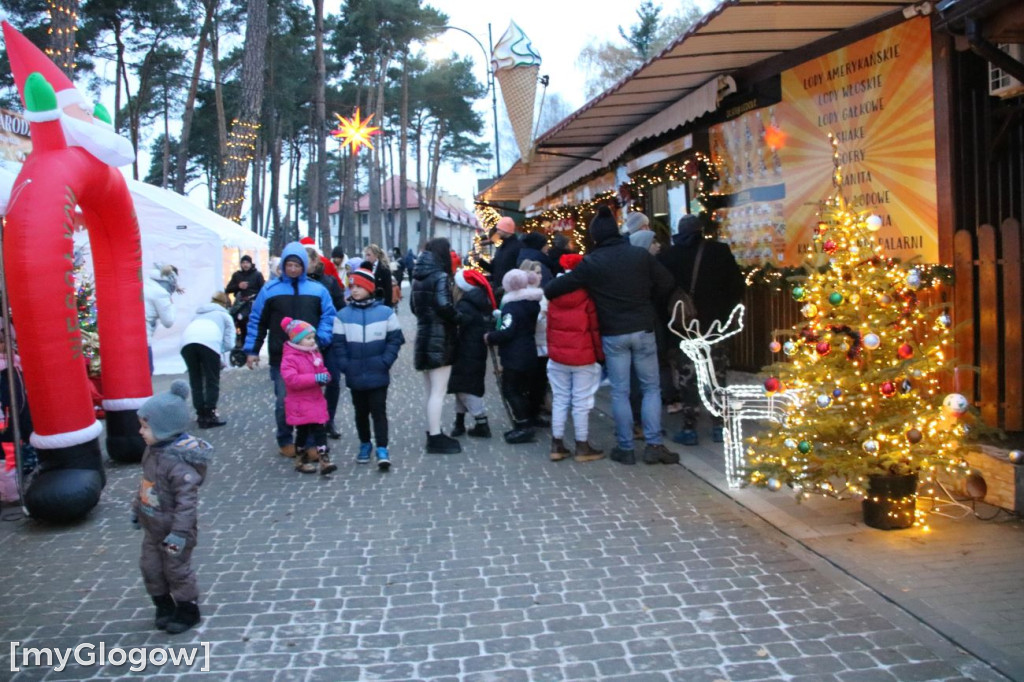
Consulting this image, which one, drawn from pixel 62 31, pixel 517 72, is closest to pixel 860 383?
pixel 517 72

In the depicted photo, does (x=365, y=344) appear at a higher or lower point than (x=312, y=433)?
higher

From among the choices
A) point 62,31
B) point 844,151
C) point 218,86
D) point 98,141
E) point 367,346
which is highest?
point 218,86

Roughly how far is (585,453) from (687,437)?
103 centimetres

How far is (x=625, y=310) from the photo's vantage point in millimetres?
7227

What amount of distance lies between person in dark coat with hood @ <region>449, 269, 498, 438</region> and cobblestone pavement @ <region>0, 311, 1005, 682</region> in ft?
4.51

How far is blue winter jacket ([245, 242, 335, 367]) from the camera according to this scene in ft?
25.7

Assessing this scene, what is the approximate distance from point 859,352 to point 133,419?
6.10 m

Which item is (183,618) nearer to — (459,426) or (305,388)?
(305,388)

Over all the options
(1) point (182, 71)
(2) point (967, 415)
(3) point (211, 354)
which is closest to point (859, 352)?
(2) point (967, 415)

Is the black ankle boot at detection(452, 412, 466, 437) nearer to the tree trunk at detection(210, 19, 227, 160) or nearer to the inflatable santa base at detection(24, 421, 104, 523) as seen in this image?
the inflatable santa base at detection(24, 421, 104, 523)

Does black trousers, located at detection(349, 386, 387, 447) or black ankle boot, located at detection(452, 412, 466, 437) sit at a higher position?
black trousers, located at detection(349, 386, 387, 447)

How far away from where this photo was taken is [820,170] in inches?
304

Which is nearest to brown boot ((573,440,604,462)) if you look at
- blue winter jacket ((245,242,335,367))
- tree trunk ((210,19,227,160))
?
blue winter jacket ((245,242,335,367))

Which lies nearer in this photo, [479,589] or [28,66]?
[479,589]
